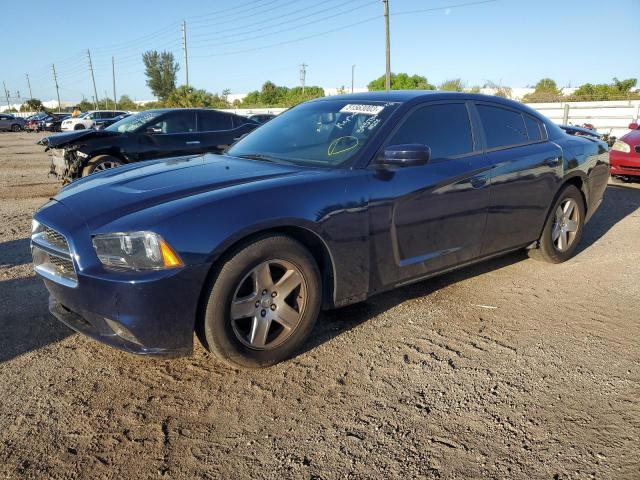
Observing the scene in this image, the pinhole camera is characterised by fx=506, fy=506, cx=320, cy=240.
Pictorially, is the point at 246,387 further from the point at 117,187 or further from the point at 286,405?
the point at 117,187

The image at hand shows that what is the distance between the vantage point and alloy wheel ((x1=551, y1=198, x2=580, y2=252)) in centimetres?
483

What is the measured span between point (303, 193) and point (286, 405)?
46.2 inches

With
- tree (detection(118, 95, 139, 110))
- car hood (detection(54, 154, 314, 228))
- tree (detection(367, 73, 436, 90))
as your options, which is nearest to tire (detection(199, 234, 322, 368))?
car hood (detection(54, 154, 314, 228))

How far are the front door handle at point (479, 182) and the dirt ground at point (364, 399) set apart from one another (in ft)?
2.98

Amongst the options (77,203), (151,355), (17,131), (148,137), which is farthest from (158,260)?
(17,131)

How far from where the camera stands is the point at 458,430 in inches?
94.5

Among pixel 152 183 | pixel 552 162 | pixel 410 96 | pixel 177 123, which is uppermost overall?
pixel 410 96

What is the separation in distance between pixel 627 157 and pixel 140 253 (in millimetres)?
9216

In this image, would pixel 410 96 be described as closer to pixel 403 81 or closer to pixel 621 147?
pixel 621 147

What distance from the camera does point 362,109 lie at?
3.72m

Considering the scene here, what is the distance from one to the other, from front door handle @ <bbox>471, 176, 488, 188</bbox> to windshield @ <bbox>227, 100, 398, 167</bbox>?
82cm

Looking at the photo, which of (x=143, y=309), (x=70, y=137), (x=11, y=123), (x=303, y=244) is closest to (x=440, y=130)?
(x=303, y=244)

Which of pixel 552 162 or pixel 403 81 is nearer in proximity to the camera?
pixel 552 162

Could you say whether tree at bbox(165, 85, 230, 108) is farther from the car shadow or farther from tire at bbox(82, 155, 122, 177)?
the car shadow
